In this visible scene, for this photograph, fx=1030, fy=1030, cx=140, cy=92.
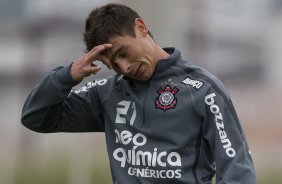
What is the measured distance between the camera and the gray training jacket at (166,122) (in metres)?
3.96

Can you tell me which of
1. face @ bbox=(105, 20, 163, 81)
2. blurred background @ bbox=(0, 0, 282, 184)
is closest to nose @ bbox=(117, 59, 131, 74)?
face @ bbox=(105, 20, 163, 81)

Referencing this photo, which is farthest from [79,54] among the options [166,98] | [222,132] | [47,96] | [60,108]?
[222,132]

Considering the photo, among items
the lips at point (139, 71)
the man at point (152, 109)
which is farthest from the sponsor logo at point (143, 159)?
the lips at point (139, 71)

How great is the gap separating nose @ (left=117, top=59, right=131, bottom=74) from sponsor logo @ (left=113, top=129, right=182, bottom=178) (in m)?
0.28

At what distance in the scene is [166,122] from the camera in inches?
161

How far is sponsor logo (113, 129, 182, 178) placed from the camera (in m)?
4.04

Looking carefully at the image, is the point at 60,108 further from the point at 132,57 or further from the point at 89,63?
the point at 132,57

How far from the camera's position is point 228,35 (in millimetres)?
17609

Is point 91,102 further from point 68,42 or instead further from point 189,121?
point 68,42

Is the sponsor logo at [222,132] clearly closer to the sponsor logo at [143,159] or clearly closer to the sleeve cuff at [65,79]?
the sponsor logo at [143,159]

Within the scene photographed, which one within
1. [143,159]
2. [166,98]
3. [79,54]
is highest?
[166,98]

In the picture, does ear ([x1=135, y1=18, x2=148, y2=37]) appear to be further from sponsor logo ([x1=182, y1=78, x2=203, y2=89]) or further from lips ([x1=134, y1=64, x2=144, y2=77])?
sponsor logo ([x1=182, y1=78, x2=203, y2=89])

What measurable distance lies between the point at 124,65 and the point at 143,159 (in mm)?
388

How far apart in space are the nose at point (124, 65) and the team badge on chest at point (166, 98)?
195 mm
